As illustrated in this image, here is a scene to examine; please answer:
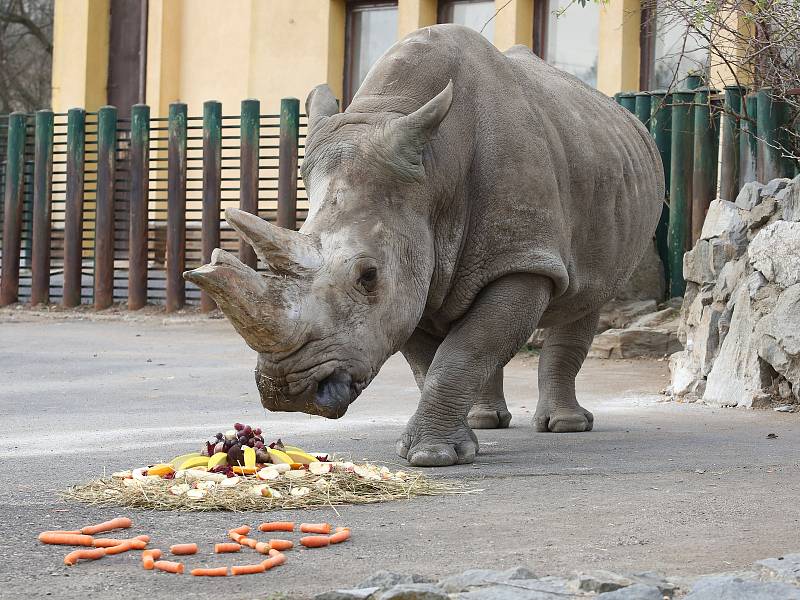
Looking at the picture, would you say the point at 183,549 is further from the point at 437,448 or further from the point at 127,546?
the point at 437,448

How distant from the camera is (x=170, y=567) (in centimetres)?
389

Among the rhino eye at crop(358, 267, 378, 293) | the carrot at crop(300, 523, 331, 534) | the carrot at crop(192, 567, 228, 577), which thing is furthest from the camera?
the rhino eye at crop(358, 267, 378, 293)

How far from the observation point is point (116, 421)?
803 centimetres

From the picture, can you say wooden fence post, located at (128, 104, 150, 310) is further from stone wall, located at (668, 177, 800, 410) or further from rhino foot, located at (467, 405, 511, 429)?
rhino foot, located at (467, 405, 511, 429)

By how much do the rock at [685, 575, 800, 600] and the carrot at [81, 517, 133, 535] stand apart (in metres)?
1.93

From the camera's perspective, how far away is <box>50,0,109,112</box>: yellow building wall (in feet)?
65.4

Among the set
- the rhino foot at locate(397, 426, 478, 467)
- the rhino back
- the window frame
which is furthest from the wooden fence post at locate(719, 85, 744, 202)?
the rhino foot at locate(397, 426, 478, 467)

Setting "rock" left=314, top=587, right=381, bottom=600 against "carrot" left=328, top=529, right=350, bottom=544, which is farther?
"carrot" left=328, top=529, right=350, bottom=544

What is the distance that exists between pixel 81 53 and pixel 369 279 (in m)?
15.4

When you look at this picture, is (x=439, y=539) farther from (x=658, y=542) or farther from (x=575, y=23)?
(x=575, y=23)

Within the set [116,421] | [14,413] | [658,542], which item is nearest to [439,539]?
[658,542]

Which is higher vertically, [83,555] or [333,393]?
[333,393]

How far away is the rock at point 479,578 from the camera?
3562 millimetres

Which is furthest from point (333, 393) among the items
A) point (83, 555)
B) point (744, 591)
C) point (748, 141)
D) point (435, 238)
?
point (748, 141)
